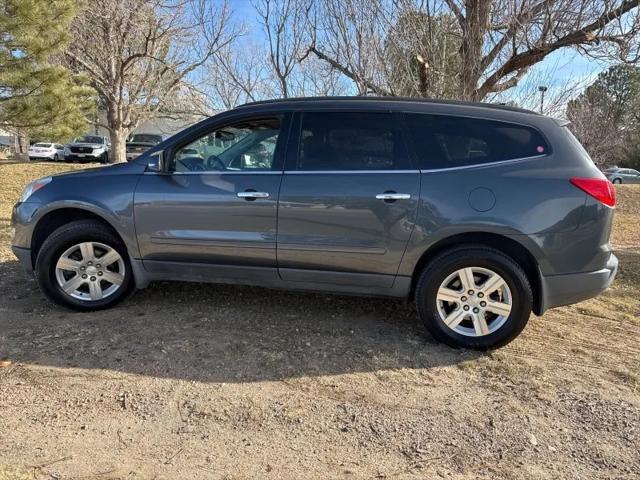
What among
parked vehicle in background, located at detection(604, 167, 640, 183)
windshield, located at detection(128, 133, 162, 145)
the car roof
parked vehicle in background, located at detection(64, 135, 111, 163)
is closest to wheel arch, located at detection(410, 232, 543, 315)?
the car roof

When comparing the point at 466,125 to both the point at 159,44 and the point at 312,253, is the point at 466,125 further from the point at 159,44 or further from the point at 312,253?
the point at 159,44

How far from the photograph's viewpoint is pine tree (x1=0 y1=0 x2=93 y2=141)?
9.18 metres

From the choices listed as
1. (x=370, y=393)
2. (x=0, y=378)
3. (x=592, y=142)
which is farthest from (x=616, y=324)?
(x=592, y=142)

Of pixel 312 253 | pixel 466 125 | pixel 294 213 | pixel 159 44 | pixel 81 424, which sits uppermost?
pixel 159 44

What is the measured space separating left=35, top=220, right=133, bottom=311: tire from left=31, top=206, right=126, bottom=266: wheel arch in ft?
0.23

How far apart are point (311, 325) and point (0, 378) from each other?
7.21ft

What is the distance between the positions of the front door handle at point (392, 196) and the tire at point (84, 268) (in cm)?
222

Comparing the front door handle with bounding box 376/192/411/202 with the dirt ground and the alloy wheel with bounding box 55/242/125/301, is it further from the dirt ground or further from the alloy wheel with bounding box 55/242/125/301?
the alloy wheel with bounding box 55/242/125/301

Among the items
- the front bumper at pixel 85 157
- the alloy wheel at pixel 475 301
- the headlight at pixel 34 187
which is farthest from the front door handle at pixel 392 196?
the front bumper at pixel 85 157

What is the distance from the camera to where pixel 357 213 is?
152 inches

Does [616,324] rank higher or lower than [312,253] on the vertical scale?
lower

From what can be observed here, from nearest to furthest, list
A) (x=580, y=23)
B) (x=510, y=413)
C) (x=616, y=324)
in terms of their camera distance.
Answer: (x=510, y=413) → (x=616, y=324) → (x=580, y=23)

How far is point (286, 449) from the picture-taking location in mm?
2713

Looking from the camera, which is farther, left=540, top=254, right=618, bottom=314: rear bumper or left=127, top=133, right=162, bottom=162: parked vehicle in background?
left=127, top=133, right=162, bottom=162: parked vehicle in background
